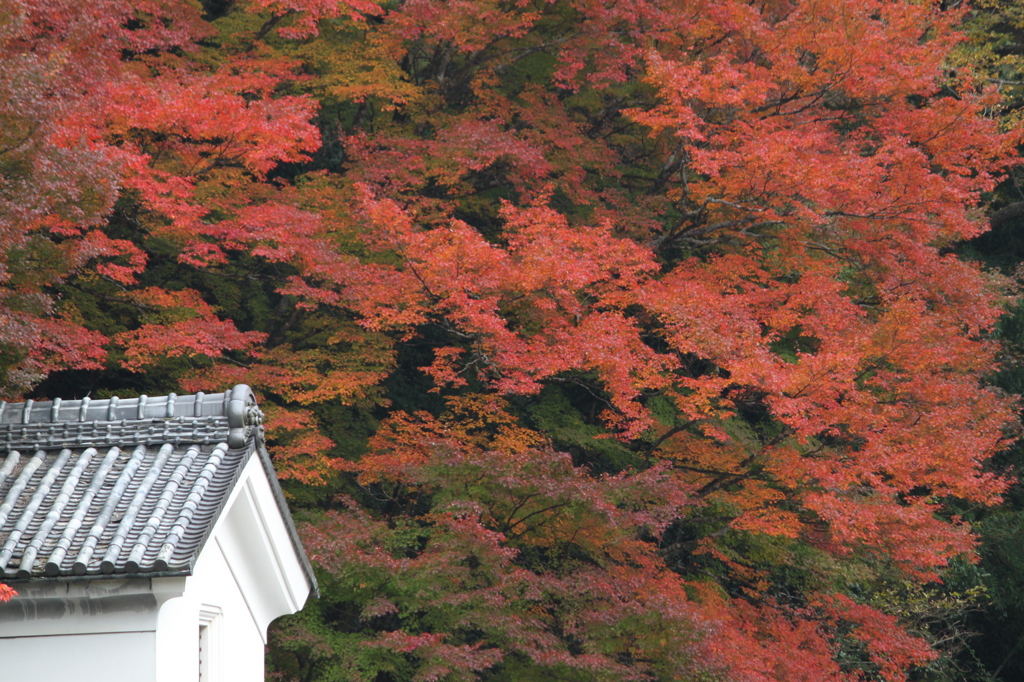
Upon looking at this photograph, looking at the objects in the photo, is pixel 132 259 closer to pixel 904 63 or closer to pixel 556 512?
pixel 556 512

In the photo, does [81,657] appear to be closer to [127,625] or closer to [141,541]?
[127,625]

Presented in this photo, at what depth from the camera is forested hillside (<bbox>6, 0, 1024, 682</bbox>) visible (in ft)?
32.9

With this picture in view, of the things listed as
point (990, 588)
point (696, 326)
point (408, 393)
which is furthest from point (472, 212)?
point (990, 588)

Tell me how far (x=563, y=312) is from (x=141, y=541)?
339 inches

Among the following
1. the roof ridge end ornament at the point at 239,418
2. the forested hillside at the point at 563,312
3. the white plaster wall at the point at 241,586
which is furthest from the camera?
the forested hillside at the point at 563,312

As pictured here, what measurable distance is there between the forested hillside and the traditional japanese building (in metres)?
2.55

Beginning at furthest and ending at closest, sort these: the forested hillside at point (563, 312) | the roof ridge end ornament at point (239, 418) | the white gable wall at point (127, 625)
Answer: the forested hillside at point (563, 312) < the roof ridge end ornament at point (239, 418) < the white gable wall at point (127, 625)

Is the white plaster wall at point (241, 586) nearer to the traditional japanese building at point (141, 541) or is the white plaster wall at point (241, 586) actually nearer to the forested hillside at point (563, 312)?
the traditional japanese building at point (141, 541)

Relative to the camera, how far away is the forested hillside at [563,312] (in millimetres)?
10016

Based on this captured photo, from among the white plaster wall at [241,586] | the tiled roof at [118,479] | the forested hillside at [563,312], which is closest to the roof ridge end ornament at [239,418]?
the tiled roof at [118,479]

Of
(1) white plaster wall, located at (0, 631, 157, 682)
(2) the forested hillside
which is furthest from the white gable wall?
(2) the forested hillside

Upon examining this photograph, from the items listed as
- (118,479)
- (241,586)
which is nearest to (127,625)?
(118,479)

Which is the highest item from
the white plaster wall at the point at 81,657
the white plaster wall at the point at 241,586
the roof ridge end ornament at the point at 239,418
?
the roof ridge end ornament at the point at 239,418

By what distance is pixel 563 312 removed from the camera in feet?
40.3
